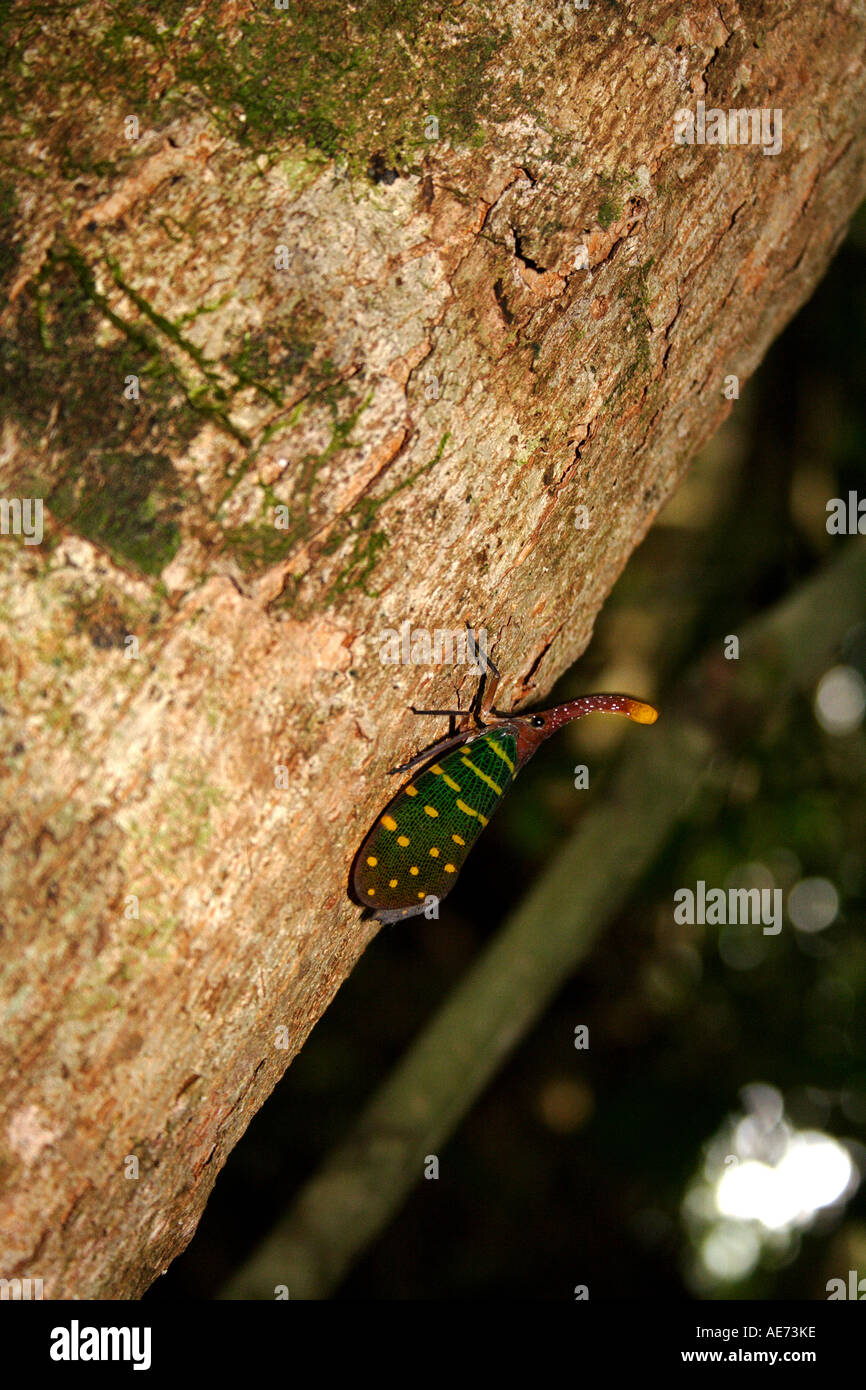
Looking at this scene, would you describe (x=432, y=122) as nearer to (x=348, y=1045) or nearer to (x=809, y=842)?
(x=809, y=842)

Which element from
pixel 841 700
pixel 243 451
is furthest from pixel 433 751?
pixel 841 700

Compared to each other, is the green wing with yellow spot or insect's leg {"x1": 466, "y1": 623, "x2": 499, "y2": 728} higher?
insect's leg {"x1": 466, "y1": 623, "x2": 499, "y2": 728}

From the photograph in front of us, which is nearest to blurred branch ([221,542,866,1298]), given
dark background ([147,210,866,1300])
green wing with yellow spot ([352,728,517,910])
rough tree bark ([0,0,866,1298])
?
dark background ([147,210,866,1300])

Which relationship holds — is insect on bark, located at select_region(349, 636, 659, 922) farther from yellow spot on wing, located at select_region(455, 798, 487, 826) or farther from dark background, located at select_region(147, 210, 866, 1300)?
dark background, located at select_region(147, 210, 866, 1300)

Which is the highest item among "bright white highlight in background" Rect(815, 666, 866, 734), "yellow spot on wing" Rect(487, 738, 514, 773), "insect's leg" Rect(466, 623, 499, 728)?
"bright white highlight in background" Rect(815, 666, 866, 734)

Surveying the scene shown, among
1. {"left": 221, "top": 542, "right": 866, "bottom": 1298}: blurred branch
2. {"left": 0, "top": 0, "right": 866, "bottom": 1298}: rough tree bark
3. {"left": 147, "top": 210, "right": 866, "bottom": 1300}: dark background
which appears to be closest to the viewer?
{"left": 0, "top": 0, "right": 866, "bottom": 1298}: rough tree bark

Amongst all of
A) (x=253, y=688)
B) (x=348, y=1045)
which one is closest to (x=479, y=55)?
(x=253, y=688)

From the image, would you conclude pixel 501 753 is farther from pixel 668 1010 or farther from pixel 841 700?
pixel 668 1010
